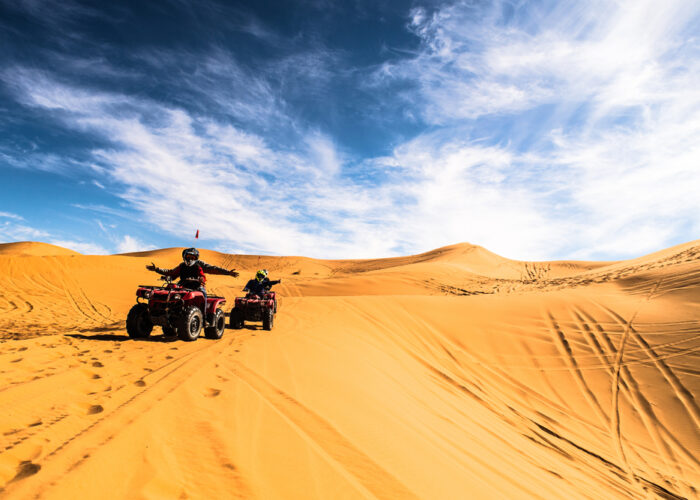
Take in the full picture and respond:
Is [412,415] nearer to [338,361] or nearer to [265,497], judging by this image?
[338,361]

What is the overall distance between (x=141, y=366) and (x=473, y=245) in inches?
2159

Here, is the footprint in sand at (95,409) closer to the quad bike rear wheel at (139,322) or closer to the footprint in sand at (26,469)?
the footprint in sand at (26,469)

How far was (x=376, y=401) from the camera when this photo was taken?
4.26 meters

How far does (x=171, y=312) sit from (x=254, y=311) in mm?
2549

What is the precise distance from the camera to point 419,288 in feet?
74.7

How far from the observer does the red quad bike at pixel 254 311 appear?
8.59 meters

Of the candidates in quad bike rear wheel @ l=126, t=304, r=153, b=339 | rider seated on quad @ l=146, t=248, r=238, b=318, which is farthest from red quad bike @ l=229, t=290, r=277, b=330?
quad bike rear wheel @ l=126, t=304, r=153, b=339

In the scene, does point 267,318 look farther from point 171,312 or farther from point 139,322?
point 139,322

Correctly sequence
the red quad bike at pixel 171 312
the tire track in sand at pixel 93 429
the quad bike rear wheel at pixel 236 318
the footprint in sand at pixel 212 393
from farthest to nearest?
the quad bike rear wheel at pixel 236 318 < the red quad bike at pixel 171 312 < the footprint in sand at pixel 212 393 < the tire track in sand at pixel 93 429

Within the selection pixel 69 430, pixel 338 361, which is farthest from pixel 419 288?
pixel 69 430

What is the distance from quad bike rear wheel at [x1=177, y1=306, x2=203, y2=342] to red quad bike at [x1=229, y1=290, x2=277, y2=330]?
211 cm

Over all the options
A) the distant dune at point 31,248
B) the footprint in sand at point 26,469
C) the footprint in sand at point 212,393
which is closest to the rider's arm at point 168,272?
the footprint in sand at point 212,393

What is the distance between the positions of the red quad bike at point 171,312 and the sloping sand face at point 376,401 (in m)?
0.31

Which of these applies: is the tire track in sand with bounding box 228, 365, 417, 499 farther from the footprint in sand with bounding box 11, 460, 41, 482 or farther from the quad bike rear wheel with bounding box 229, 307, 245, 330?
the quad bike rear wheel with bounding box 229, 307, 245, 330
